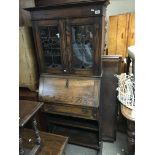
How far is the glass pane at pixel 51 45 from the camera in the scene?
183 cm

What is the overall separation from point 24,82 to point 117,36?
281cm

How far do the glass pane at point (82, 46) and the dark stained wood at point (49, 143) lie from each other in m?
0.84

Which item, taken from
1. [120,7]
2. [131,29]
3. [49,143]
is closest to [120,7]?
[120,7]

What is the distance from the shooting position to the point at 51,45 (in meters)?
1.90

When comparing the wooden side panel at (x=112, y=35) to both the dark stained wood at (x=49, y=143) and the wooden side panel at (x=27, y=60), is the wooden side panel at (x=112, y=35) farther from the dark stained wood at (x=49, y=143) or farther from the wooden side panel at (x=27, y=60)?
the dark stained wood at (x=49, y=143)

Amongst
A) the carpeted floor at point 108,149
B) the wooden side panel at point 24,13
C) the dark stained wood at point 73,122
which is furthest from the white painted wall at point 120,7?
the carpeted floor at point 108,149

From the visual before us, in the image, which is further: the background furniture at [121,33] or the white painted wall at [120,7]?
the white painted wall at [120,7]

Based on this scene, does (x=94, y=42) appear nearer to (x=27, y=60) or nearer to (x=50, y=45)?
(x=50, y=45)

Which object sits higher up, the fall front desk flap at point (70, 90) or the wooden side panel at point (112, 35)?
the wooden side panel at point (112, 35)

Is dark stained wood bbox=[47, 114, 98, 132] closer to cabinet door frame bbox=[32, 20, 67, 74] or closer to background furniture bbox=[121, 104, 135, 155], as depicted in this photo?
background furniture bbox=[121, 104, 135, 155]

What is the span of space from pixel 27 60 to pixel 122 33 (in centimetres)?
277

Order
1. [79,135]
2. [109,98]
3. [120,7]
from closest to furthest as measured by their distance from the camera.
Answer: [109,98] < [79,135] < [120,7]
